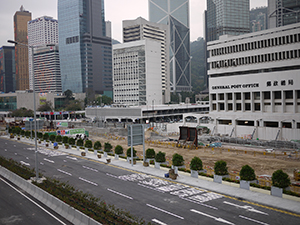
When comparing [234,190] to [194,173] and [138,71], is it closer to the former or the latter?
[194,173]

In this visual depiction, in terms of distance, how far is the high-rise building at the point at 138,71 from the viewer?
18400 cm

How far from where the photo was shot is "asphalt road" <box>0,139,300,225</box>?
22.7 metres

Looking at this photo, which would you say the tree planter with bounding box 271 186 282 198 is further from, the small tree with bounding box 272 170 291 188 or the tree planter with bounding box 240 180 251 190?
the tree planter with bounding box 240 180 251 190

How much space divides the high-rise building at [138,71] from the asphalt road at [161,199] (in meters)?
145

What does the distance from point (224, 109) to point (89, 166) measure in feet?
189

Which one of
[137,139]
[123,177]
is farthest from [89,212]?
[137,139]

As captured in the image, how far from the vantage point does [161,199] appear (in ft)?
91.4

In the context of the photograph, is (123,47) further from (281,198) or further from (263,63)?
(281,198)

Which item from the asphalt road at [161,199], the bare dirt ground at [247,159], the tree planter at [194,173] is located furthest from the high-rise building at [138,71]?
the tree planter at [194,173]

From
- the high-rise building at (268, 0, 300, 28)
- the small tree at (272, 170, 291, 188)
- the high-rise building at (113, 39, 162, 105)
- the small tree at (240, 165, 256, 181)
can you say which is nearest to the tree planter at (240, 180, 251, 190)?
the small tree at (240, 165, 256, 181)

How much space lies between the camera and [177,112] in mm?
158375

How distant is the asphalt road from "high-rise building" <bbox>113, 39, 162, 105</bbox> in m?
145

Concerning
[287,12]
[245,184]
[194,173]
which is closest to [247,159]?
[194,173]

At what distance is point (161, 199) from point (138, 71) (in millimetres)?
162026
